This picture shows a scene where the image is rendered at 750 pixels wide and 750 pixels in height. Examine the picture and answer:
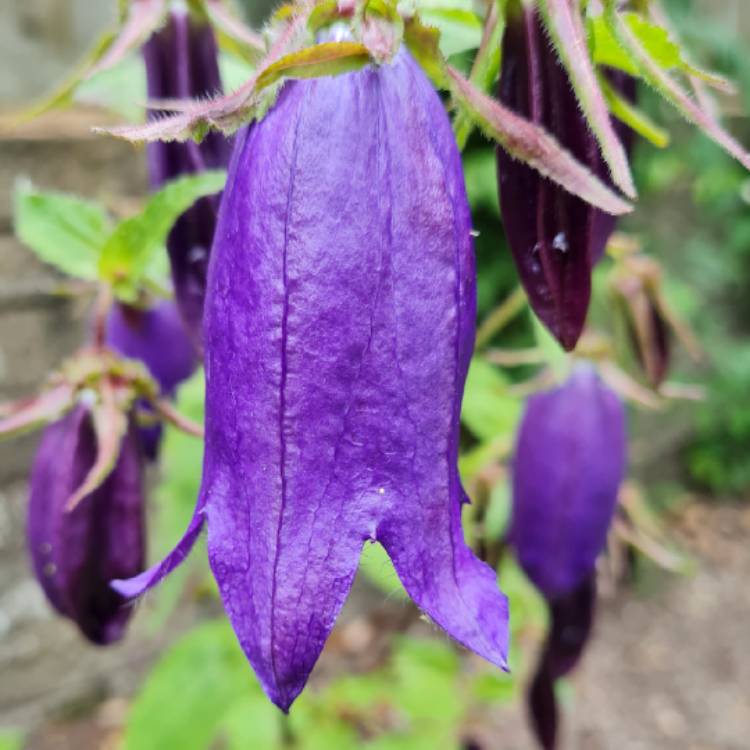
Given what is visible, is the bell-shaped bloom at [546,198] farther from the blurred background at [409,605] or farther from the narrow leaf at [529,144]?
the blurred background at [409,605]

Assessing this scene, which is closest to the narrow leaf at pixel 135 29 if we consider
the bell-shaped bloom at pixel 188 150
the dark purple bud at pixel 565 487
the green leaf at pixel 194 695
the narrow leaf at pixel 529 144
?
the bell-shaped bloom at pixel 188 150

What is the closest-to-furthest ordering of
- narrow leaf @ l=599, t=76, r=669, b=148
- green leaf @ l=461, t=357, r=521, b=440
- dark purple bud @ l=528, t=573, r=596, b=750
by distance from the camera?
narrow leaf @ l=599, t=76, r=669, b=148
dark purple bud @ l=528, t=573, r=596, b=750
green leaf @ l=461, t=357, r=521, b=440

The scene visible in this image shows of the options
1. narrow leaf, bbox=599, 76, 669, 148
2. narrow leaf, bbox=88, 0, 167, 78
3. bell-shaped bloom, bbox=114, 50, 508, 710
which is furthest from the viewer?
narrow leaf, bbox=88, 0, 167, 78

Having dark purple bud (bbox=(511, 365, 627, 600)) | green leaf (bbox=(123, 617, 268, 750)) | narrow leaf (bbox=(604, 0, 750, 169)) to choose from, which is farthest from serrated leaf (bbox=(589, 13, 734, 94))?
green leaf (bbox=(123, 617, 268, 750))

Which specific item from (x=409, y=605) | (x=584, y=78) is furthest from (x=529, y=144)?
(x=409, y=605)

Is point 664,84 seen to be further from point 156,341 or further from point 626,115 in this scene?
point 156,341

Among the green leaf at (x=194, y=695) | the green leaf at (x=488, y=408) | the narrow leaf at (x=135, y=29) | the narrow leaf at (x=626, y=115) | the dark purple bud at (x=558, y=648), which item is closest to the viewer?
the narrow leaf at (x=626, y=115)

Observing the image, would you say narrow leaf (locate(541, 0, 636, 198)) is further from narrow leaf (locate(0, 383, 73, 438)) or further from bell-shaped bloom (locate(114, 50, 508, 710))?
narrow leaf (locate(0, 383, 73, 438))
